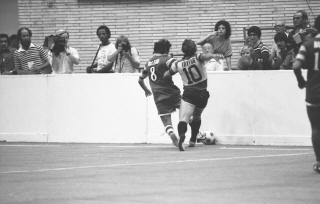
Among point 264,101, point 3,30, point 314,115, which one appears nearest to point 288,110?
point 264,101

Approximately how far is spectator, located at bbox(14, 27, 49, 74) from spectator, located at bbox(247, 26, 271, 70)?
4.30 metres

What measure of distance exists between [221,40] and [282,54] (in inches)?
50.8

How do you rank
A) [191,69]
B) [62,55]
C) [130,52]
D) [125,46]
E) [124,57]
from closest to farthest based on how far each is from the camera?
[191,69], [125,46], [130,52], [124,57], [62,55]

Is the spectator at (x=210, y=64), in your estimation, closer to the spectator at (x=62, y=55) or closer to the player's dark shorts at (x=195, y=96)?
the player's dark shorts at (x=195, y=96)

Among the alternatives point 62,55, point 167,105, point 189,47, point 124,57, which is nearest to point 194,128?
point 167,105

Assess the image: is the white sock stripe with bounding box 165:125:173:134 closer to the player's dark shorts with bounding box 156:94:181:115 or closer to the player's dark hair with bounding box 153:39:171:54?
the player's dark shorts with bounding box 156:94:181:115

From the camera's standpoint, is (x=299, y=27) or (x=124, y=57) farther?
(x=124, y=57)

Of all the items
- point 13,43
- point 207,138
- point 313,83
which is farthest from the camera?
point 13,43

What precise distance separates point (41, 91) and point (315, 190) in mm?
10213

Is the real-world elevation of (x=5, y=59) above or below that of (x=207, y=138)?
above

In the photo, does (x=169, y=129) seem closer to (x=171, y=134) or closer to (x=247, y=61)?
(x=171, y=134)

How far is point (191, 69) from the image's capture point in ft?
52.9

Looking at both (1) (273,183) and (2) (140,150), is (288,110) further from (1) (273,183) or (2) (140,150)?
(1) (273,183)

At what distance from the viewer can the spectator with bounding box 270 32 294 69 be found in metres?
17.4
